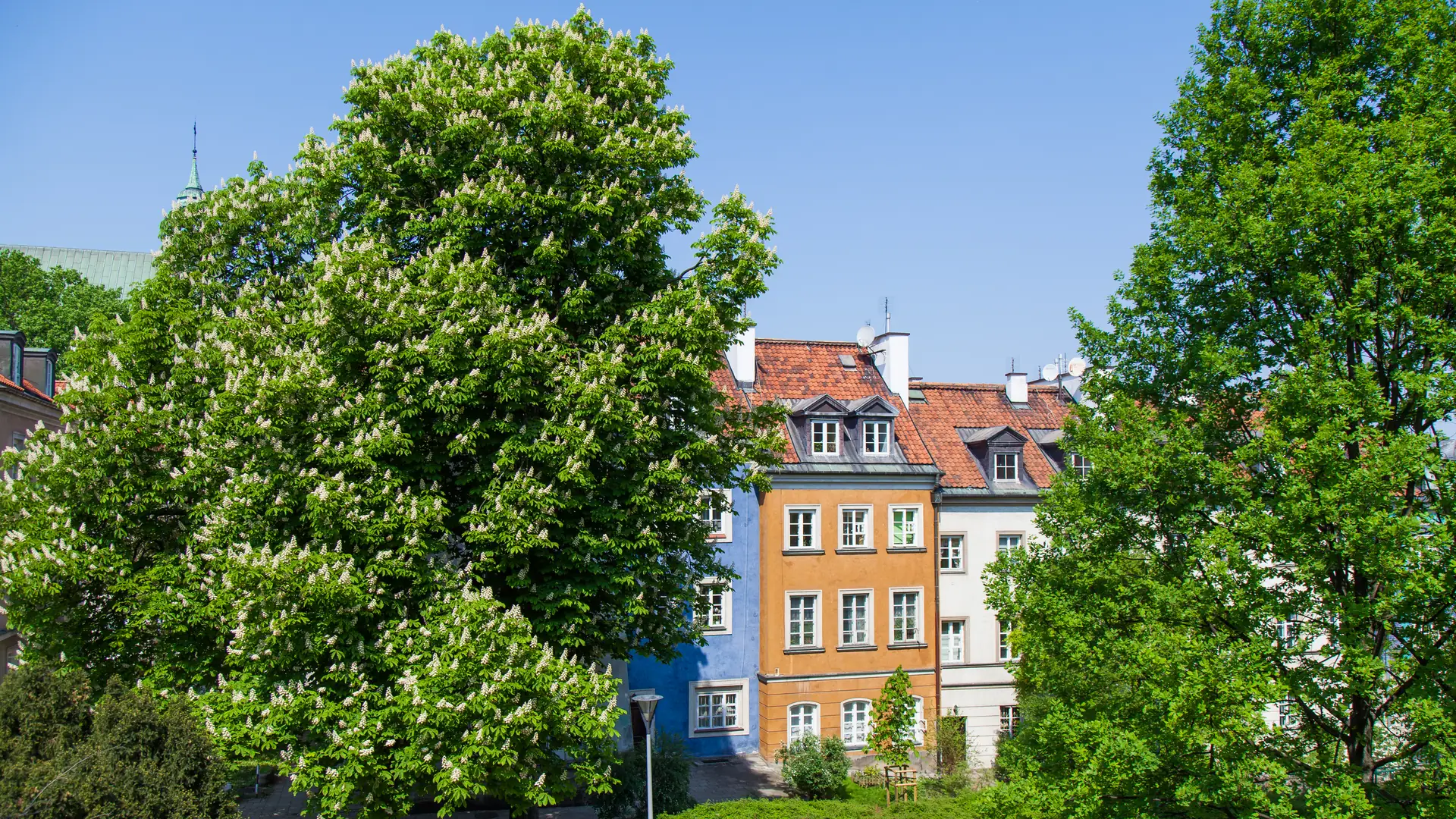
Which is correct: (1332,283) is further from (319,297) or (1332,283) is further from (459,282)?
(319,297)

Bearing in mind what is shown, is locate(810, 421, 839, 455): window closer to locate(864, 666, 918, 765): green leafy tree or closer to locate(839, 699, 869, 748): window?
locate(839, 699, 869, 748): window

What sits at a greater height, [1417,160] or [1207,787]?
[1417,160]

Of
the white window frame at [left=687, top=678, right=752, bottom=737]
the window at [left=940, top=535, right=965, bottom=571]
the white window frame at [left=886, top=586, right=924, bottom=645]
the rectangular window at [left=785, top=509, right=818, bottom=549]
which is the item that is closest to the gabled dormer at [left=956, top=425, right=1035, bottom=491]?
the window at [left=940, top=535, right=965, bottom=571]

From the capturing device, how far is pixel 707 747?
32.2m

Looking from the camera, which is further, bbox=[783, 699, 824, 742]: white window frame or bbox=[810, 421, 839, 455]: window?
bbox=[810, 421, 839, 455]: window

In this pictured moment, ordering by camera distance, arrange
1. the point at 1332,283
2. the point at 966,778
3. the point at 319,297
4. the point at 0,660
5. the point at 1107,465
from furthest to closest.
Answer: the point at 966,778
the point at 0,660
the point at 319,297
the point at 1107,465
the point at 1332,283

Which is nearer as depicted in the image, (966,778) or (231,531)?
(231,531)

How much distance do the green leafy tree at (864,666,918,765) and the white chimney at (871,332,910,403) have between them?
37.9 ft

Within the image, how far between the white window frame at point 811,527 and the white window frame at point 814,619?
1282 millimetres

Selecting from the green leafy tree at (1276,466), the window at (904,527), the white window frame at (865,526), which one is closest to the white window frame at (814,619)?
the white window frame at (865,526)

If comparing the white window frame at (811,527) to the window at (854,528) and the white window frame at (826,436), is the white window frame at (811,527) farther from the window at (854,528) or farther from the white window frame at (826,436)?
the white window frame at (826,436)

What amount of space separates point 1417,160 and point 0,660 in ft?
101

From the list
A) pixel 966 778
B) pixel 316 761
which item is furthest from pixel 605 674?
pixel 966 778

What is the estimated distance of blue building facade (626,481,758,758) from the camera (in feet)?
105
